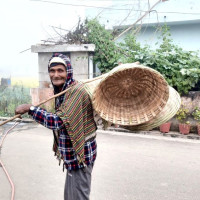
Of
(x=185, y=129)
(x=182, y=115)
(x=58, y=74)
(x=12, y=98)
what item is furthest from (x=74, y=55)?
(x=58, y=74)

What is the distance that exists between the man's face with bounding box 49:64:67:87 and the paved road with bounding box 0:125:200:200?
158 centimetres

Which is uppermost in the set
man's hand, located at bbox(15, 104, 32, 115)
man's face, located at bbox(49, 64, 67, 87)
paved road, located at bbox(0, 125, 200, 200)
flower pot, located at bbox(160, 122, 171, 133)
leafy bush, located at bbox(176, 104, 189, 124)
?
man's face, located at bbox(49, 64, 67, 87)

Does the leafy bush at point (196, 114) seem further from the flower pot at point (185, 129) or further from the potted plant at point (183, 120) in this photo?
the flower pot at point (185, 129)

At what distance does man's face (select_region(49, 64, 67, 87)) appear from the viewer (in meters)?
1.71

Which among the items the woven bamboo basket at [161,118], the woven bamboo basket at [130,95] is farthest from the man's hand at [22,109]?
the woven bamboo basket at [161,118]

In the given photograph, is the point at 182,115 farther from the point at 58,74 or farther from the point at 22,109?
the point at 22,109

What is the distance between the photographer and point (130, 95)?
217cm

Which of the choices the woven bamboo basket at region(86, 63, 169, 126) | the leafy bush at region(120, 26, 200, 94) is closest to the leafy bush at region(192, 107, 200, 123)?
the leafy bush at region(120, 26, 200, 94)

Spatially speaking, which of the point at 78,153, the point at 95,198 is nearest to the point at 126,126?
the point at 78,153

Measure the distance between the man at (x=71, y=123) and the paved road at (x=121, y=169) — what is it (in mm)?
960

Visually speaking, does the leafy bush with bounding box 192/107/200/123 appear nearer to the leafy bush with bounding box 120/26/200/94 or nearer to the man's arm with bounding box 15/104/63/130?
the leafy bush with bounding box 120/26/200/94

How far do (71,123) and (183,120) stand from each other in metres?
4.59

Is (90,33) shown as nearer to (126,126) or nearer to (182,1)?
(182,1)

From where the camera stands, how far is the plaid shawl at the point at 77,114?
5.34 feet
